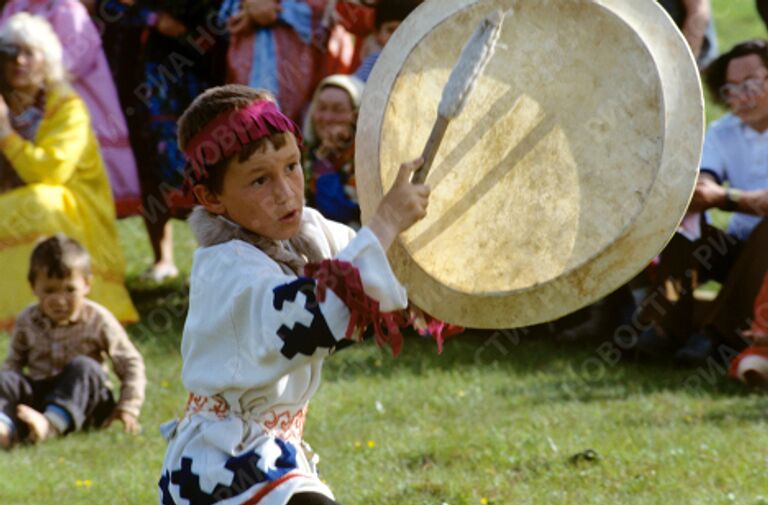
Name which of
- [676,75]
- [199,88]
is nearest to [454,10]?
[676,75]

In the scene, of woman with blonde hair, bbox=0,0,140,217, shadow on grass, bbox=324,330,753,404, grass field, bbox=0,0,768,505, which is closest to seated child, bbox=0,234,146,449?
grass field, bbox=0,0,768,505

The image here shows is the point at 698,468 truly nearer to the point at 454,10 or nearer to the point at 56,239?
the point at 454,10

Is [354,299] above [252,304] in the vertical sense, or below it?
above

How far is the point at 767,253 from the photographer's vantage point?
630cm

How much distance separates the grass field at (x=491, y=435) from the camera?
4762 mm

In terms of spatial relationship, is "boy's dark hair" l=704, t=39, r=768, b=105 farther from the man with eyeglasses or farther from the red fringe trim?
the red fringe trim

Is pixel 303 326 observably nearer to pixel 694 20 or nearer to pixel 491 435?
pixel 491 435

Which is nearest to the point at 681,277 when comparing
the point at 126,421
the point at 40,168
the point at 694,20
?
the point at 694,20

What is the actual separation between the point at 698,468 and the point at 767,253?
5.59ft

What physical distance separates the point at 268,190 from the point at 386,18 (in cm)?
421

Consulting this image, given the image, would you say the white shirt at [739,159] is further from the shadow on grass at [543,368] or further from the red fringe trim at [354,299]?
the red fringe trim at [354,299]

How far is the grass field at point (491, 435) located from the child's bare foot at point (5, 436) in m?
0.05

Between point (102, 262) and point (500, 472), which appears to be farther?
point (102, 262)

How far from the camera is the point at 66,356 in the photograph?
5.99 meters
